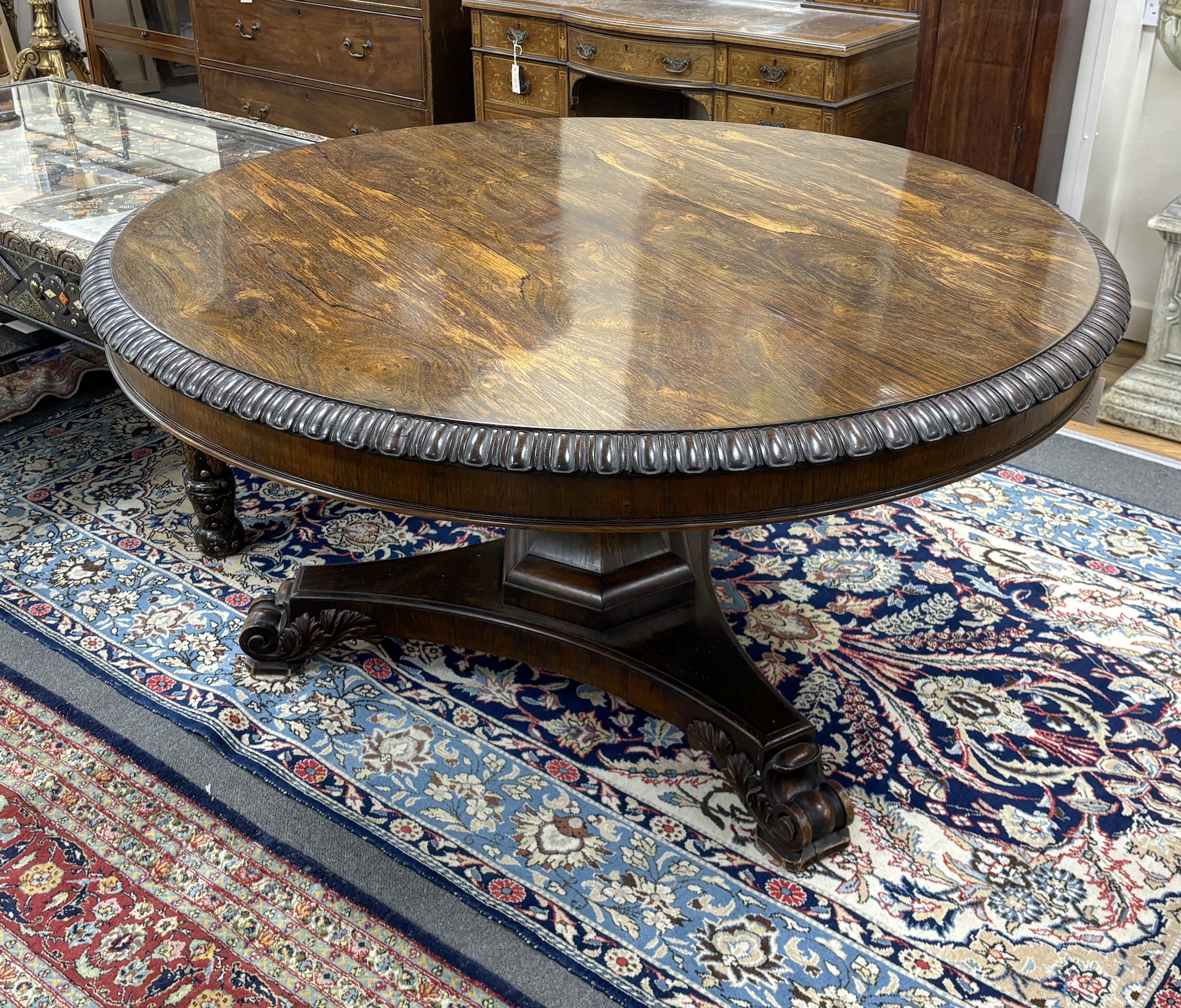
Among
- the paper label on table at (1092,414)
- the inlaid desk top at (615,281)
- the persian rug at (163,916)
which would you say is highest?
the inlaid desk top at (615,281)

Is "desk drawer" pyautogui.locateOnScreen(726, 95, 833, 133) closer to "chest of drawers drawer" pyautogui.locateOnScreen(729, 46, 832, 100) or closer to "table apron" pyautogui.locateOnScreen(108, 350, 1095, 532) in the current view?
"chest of drawers drawer" pyautogui.locateOnScreen(729, 46, 832, 100)

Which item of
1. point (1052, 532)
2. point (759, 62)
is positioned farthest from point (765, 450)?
point (759, 62)

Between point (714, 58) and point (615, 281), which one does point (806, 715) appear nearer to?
point (615, 281)

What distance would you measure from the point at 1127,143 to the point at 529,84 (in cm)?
155

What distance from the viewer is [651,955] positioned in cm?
124

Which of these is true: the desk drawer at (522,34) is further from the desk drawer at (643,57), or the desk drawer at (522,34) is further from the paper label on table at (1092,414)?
the paper label on table at (1092,414)

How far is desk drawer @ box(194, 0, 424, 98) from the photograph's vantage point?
137 inches

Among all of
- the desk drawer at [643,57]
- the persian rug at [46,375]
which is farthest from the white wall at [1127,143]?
the persian rug at [46,375]

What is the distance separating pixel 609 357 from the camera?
1.05 m

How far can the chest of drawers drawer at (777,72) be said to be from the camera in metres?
2.59

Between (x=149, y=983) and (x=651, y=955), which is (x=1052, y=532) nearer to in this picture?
(x=651, y=955)

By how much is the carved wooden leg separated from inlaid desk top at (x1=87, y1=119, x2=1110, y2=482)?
0.50m

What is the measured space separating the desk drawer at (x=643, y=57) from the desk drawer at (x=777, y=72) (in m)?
0.08

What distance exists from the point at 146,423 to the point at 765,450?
1799 millimetres
